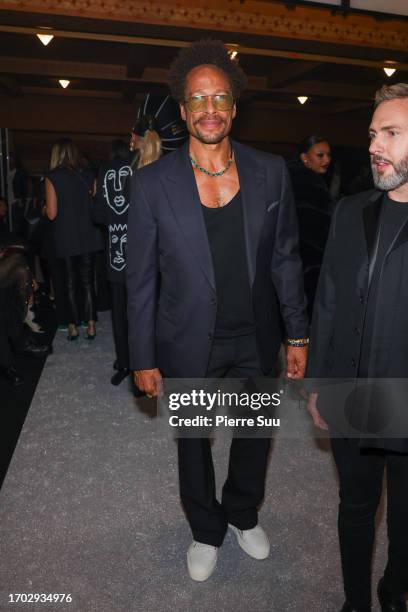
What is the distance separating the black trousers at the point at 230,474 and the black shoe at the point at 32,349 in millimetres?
2682

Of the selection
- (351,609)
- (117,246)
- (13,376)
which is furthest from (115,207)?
(351,609)

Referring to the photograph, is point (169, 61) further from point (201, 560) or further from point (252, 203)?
point (201, 560)

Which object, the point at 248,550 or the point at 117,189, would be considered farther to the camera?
the point at 117,189

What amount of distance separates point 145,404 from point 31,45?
5.48 m

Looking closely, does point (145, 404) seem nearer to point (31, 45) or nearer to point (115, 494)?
point (115, 494)

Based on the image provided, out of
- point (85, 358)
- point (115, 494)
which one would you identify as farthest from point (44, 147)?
point (115, 494)

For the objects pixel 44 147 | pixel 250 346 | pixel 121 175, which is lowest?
pixel 250 346

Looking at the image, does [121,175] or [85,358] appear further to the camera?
[85,358]

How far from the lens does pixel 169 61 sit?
7652 millimetres

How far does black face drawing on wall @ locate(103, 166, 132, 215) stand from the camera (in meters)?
3.49

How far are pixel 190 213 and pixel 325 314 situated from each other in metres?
0.56

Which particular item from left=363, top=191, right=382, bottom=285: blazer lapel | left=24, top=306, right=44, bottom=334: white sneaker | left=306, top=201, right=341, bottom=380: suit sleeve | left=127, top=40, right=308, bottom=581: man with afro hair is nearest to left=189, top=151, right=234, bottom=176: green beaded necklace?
left=127, top=40, right=308, bottom=581: man with afro hair

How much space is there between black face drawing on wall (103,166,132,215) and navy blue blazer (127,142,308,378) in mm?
1627

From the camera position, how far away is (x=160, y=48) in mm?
6859
